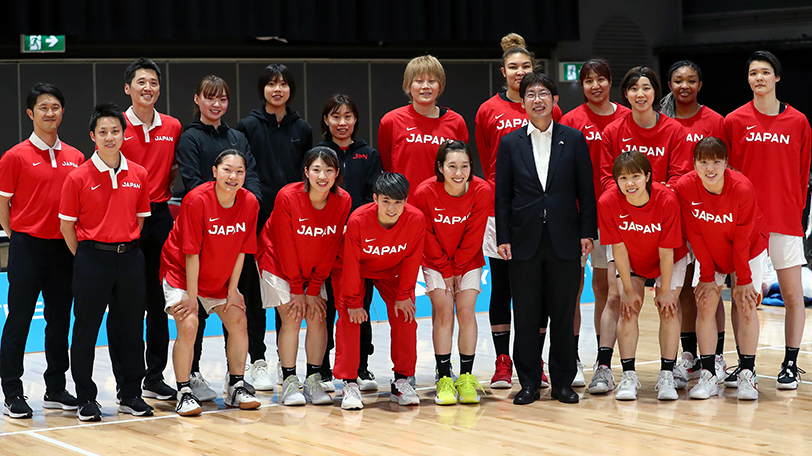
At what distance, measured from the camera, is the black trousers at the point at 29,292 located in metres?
4.85

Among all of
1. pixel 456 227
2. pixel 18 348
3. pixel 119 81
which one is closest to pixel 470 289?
pixel 456 227

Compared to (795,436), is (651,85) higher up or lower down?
higher up

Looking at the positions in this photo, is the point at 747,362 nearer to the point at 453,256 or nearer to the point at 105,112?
the point at 453,256

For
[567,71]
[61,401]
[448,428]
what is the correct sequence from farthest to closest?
[567,71]
[61,401]
[448,428]

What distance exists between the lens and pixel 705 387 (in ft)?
17.0

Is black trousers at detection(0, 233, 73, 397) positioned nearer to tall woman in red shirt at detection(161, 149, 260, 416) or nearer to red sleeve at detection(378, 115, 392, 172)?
tall woman in red shirt at detection(161, 149, 260, 416)

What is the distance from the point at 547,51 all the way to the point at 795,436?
9946 millimetres

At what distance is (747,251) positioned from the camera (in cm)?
507

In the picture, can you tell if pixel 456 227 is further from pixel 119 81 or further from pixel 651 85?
pixel 119 81

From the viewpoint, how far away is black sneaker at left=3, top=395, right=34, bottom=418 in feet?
15.9

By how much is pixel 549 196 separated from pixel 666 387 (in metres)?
1.20

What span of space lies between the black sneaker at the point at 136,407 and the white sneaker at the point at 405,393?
4.17 ft

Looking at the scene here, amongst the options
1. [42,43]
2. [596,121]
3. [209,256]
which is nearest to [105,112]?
[209,256]

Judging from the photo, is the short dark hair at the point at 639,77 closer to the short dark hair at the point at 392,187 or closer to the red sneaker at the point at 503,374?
the short dark hair at the point at 392,187
